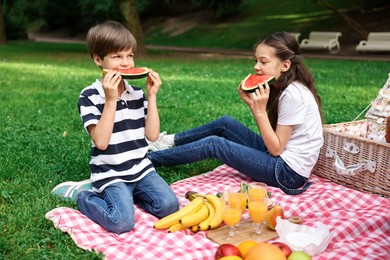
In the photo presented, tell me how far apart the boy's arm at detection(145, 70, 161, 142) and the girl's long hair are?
2.90 ft

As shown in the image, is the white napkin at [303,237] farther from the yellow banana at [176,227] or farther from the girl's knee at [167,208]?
the girl's knee at [167,208]

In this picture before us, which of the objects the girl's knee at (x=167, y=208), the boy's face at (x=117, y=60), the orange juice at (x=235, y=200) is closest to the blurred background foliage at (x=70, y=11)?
the boy's face at (x=117, y=60)

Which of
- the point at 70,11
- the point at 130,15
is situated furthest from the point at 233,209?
the point at 70,11

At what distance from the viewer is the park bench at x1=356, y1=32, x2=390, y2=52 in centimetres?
1780

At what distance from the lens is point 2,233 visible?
318 centimetres

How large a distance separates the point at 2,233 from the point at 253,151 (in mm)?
1943

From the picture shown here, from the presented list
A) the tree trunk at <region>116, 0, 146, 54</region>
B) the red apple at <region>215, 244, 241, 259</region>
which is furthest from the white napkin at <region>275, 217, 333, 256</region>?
the tree trunk at <region>116, 0, 146, 54</region>

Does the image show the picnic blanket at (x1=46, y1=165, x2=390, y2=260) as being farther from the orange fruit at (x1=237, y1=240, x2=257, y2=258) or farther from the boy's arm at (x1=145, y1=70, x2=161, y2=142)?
the boy's arm at (x1=145, y1=70, x2=161, y2=142)

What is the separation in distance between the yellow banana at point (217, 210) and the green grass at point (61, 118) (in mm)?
804

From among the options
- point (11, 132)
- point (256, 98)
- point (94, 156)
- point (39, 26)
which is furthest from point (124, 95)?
point (39, 26)

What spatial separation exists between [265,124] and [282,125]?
209 millimetres

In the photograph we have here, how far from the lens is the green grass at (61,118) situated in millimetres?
3289

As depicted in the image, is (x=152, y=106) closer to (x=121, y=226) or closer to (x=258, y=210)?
(x=121, y=226)

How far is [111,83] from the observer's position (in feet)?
10.8
